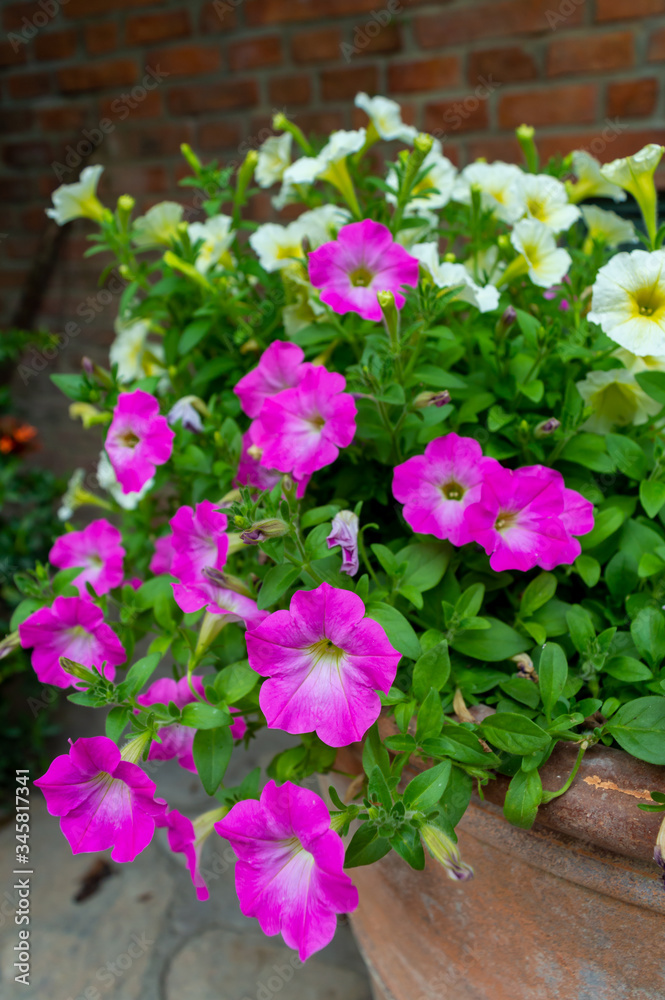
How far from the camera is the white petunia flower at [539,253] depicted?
2.48 ft

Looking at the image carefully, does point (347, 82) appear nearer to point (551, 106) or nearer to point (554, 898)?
point (551, 106)

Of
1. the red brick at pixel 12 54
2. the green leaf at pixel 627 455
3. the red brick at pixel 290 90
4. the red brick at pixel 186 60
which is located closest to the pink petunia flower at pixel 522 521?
the green leaf at pixel 627 455

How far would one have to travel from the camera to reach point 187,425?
2.61ft

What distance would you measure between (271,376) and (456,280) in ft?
0.72

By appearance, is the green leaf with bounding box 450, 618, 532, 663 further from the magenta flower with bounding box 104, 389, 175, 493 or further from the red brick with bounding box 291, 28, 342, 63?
the red brick with bounding box 291, 28, 342, 63

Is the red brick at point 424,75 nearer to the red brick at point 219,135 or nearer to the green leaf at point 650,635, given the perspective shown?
the red brick at point 219,135

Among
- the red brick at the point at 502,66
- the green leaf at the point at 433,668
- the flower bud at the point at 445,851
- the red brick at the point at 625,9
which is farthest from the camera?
the red brick at the point at 502,66

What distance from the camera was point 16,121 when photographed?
6.31ft

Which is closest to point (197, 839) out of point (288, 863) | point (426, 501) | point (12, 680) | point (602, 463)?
point (288, 863)

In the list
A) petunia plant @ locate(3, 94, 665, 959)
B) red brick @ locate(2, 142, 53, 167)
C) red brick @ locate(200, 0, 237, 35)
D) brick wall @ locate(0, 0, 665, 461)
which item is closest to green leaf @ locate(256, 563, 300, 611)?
petunia plant @ locate(3, 94, 665, 959)

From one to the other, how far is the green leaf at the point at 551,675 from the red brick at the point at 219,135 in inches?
59.2

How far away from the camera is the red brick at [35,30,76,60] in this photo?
1.81m

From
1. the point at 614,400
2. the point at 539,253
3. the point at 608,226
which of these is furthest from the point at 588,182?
the point at 614,400

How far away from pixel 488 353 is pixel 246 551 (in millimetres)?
334
